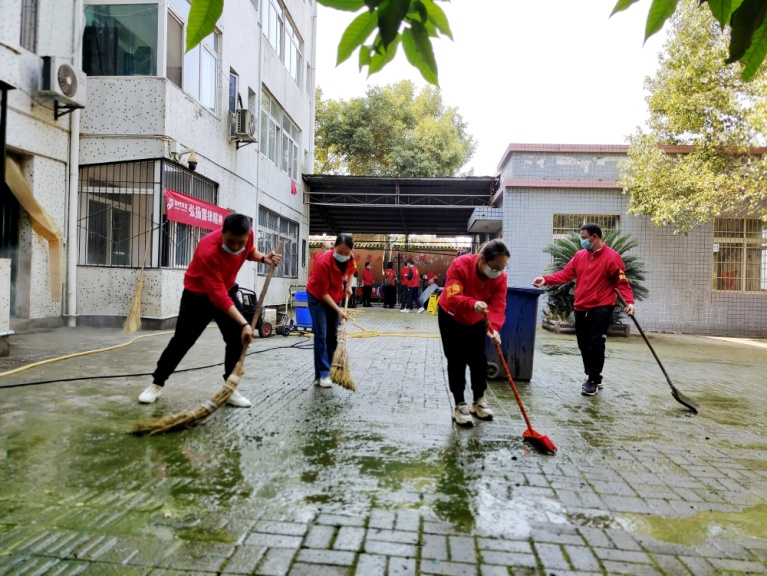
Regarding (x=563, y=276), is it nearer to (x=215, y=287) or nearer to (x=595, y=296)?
(x=595, y=296)

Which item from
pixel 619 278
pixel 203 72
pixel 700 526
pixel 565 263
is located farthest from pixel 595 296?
pixel 203 72

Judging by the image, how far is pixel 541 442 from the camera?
148 inches

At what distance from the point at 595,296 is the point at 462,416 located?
97.8 inches

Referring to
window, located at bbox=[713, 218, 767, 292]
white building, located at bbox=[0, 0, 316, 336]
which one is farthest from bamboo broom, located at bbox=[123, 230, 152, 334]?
window, located at bbox=[713, 218, 767, 292]

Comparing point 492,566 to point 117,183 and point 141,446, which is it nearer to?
point 141,446

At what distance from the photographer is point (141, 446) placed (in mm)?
3604

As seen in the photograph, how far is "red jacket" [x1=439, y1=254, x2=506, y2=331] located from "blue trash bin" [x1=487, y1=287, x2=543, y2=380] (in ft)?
6.10

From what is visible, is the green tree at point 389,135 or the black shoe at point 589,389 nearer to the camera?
the black shoe at point 589,389

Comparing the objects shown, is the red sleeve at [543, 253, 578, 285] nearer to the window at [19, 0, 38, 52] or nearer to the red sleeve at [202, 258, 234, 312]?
the red sleeve at [202, 258, 234, 312]

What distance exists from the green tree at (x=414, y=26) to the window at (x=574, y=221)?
13.7 m

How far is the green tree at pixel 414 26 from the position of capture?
141cm

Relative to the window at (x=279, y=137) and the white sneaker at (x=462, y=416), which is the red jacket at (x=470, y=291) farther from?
the window at (x=279, y=137)

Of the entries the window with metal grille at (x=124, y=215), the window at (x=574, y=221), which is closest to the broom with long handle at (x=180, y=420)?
the window with metal grille at (x=124, y=215)

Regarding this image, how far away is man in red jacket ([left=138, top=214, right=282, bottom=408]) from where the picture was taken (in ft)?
14.6
